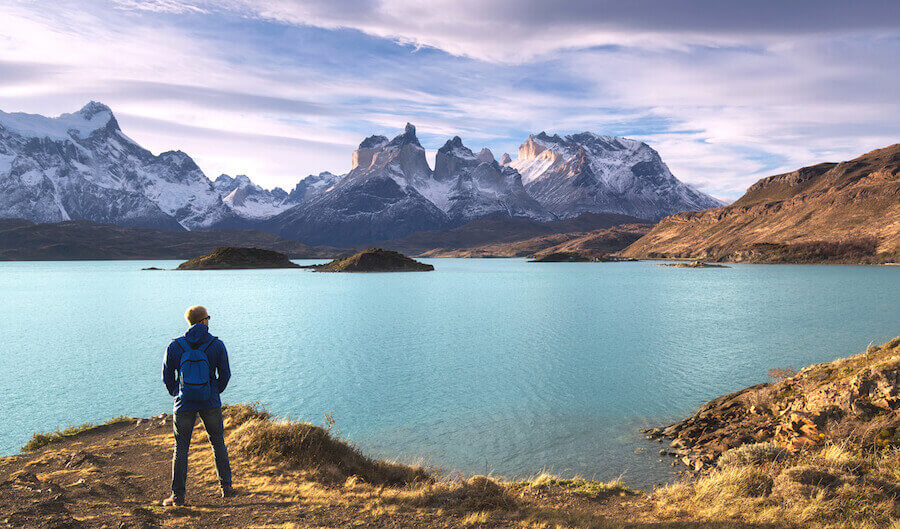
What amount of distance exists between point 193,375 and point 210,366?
0.41 metres

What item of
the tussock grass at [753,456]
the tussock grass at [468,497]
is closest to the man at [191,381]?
the tussock grass at [468,497]

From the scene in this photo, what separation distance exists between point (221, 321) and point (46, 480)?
54703mm

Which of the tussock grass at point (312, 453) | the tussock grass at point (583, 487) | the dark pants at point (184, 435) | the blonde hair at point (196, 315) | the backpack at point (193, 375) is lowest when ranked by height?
the tussock grass at point (583, 487)

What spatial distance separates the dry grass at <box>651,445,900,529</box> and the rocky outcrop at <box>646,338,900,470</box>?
2250 mm

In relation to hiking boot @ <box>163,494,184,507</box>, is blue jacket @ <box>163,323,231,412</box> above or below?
above

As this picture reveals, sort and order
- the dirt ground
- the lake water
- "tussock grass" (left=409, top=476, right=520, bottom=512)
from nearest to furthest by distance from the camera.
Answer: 1. the dirt ground
2. "tussock grass" (left=409, top=476, right=520, bottom=512)
3. the lake water

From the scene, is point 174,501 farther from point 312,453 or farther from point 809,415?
point 809,415

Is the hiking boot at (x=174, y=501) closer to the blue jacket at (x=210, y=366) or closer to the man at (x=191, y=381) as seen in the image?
the man at (x=191, y=381)

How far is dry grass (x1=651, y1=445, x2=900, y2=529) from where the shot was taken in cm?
1075

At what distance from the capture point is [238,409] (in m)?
19.9

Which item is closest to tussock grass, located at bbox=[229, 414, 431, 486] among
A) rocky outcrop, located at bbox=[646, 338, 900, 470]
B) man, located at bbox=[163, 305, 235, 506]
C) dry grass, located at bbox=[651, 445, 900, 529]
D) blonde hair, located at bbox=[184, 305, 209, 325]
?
man, located at bbox=[163, 305, 235, 506]

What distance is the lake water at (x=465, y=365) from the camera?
23172 mm

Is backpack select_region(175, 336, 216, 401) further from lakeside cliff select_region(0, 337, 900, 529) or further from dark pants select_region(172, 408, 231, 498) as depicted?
lakeside cliff select_region(0, 337, 900, 529)

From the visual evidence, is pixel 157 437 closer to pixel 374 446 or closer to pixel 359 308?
pixel 374 446
